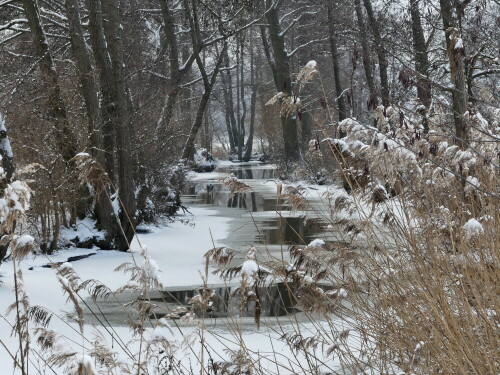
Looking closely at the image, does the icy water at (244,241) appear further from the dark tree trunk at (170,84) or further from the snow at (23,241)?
the dark tree trunk at (170,84)

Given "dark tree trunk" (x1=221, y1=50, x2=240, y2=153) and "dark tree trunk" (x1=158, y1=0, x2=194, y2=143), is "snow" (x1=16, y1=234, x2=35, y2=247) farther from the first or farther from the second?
"dark tree trunk" (x1=221, y1=50, x2=240, y2=153)

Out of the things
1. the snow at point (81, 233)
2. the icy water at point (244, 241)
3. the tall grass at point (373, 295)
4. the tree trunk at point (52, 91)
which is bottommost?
the icy water at point (244, 241)

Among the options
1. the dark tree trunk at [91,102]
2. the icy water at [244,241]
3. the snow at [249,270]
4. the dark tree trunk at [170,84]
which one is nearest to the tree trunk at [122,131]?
the dark tree trunk at [91,102]

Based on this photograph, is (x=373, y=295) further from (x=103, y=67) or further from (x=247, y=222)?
(x=247, y=222)

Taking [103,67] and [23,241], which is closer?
[23,241]

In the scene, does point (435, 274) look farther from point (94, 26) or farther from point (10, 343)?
point (94, 26)

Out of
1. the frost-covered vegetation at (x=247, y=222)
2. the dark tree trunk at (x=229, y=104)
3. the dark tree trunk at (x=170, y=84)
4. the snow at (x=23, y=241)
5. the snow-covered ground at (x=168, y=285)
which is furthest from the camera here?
the dark tree trunk at (x=229, y=104)

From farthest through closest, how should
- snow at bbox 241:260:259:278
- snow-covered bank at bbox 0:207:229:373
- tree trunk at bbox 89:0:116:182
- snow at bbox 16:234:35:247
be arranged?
tree trunk at bbox 89:0:116:182
snow-covered bank at bbox 0:207:229:373
snow at bbox 16:234:35:247
snow at bbox 241:260:259:278

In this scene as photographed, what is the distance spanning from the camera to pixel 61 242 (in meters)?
10.5

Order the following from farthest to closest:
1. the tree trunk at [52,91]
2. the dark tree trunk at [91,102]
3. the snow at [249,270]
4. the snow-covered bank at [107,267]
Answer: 1. the dark tree trunk at [91,102]
2. the tree trunk at [52,91]
3. the snow-covered bank at [107,267]
4. the snow at [249,270]

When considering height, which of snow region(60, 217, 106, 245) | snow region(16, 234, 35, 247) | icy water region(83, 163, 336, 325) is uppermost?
snow region(16, 234, 35, 247)

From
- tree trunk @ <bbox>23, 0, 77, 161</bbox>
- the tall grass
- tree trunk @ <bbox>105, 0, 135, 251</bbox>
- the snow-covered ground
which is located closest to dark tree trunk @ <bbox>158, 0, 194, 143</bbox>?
the snow-covered ground

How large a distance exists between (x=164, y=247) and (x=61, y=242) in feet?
4.83

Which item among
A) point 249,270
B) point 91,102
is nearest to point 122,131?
Answer: point 91,102
